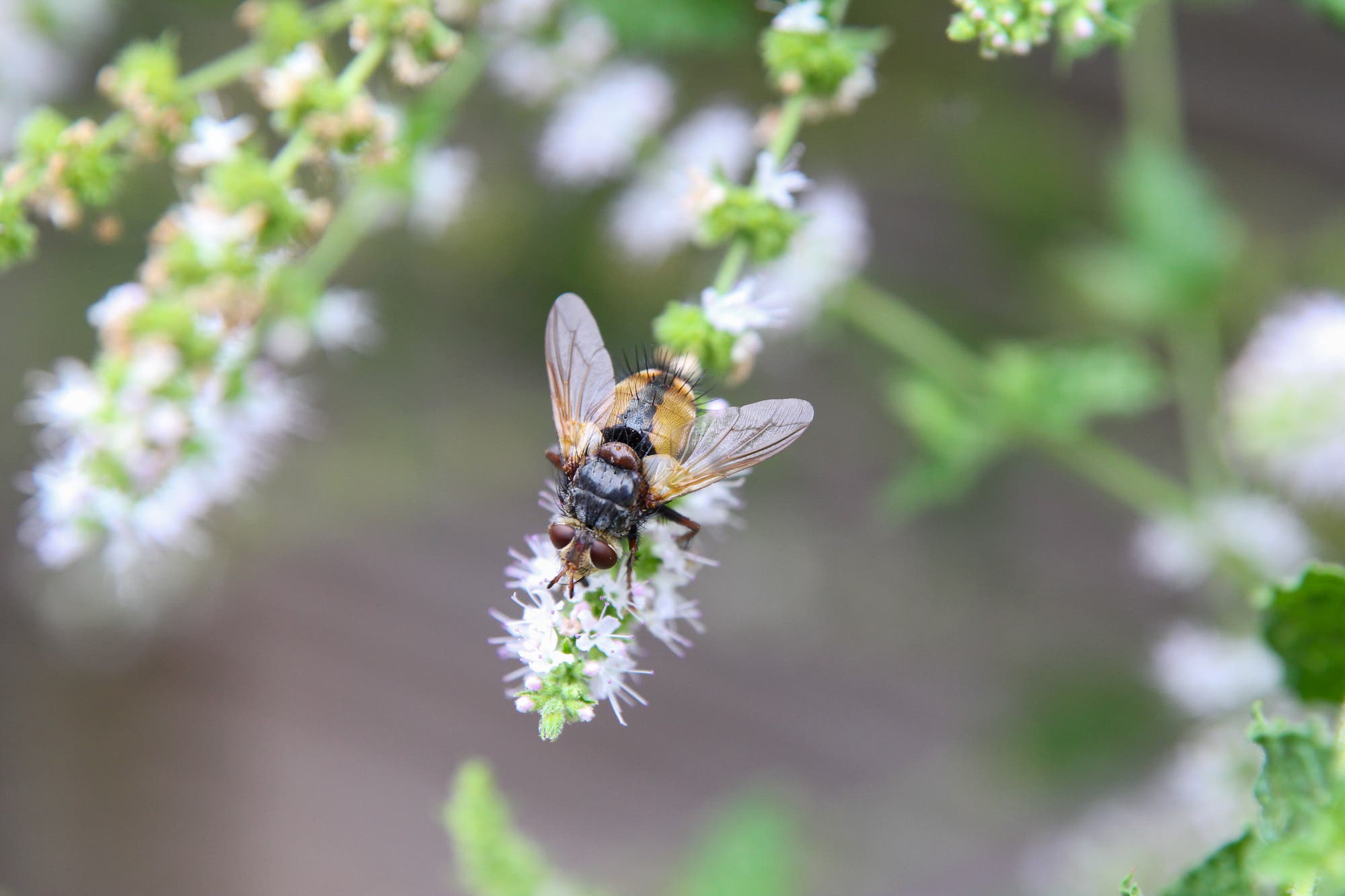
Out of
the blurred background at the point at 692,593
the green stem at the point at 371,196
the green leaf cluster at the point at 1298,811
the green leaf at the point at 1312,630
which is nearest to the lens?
the green leaf cluster at the point at 1298,811

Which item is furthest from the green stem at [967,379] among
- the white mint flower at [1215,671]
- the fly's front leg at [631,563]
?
the fly's front leg at [631,563]

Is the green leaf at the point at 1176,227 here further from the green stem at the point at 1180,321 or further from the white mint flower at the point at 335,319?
the white mint flower at the point at 335,319

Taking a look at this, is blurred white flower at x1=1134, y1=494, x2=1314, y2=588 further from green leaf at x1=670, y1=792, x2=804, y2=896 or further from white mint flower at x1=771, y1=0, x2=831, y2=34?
white mint flower at x1=771, y1=0, x2=831, y2=34

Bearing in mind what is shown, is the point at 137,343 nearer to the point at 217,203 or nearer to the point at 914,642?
the point at 217,203

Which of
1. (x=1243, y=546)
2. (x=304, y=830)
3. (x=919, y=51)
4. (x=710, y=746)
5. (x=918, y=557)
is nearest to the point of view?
(x=1243, y=546)

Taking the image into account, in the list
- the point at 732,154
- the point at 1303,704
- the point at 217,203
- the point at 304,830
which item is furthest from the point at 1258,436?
the point at 304,830

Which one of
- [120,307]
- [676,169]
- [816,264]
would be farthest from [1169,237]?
[120,307]

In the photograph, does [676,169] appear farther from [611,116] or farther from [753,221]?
[753,221]
